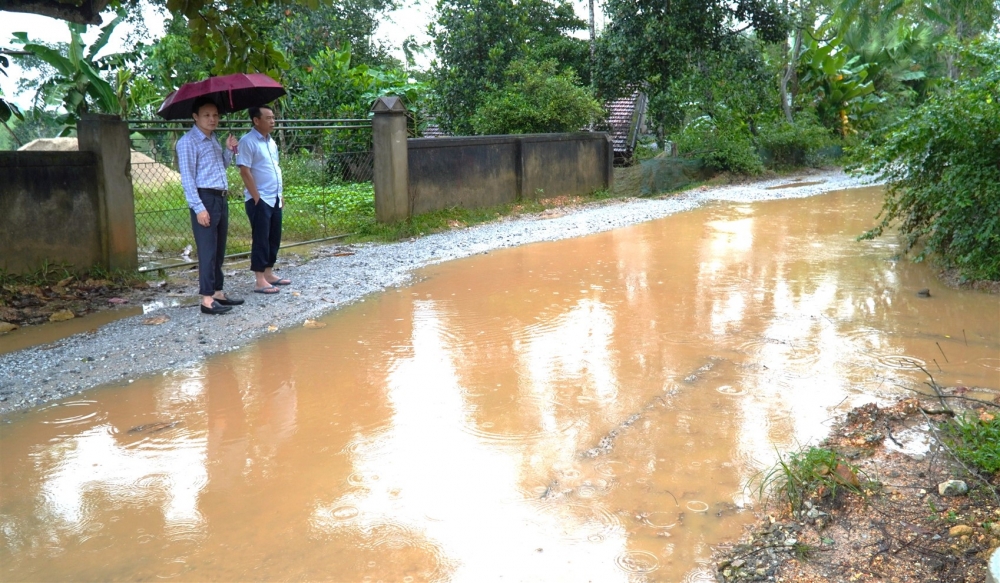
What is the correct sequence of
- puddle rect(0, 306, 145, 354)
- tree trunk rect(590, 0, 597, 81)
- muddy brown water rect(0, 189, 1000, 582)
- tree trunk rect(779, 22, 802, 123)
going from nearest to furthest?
1. muddy brown water rect(0, 189, 1000, 582)
2. puddle rect(0, 306, 145, 354)
3. tree trunk rect(590, 0, 597, 81)
4. tree trunk rect(779, 22, 802, 123)

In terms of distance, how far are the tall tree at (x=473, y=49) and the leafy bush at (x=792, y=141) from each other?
6.17 metres

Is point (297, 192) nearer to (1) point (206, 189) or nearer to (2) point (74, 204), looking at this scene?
(2) point (74, 204)

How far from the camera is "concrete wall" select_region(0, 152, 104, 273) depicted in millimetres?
7598

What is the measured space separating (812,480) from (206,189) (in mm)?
5139

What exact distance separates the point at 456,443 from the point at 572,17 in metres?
17.1

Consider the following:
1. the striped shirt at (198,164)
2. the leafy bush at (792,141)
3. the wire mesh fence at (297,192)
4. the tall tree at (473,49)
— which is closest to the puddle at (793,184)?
the leafy bush at (792,141)

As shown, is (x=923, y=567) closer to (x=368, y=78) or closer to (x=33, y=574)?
(x=33, y=574)

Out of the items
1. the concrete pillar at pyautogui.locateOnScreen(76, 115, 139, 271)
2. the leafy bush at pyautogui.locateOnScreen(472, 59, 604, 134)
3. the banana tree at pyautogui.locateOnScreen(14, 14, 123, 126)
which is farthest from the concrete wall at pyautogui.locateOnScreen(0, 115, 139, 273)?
the leafy bush at pyautogui.locateOnScreen(472, 59, 604, 134)

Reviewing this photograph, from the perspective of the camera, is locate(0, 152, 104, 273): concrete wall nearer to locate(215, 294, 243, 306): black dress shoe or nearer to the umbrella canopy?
the umbrella canopy

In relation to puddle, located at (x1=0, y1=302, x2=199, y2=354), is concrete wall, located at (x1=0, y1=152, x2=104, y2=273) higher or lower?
higher

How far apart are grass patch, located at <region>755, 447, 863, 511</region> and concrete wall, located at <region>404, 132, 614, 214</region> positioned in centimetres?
883

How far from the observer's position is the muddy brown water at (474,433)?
11.2ft

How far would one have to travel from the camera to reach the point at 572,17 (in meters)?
19.8

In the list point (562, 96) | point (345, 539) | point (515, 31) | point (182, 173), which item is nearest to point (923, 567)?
point (345, 539)
